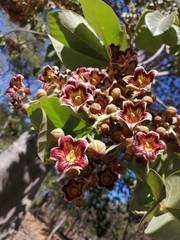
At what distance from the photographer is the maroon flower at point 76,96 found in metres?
0.58

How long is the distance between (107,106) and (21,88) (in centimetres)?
27

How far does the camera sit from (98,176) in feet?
2.09

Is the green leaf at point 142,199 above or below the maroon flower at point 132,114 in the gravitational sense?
below

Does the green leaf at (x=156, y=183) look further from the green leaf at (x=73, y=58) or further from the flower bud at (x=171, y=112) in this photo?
the green leaf at (x=73, y=58)

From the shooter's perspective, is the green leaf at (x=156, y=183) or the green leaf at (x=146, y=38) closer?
the green leaf at (x=156, y=183)

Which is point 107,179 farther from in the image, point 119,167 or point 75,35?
point 75,35

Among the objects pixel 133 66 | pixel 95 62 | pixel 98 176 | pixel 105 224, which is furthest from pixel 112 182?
pixel 105 224

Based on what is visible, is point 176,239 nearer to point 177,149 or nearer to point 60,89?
point 177,149

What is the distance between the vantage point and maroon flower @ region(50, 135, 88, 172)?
19.8 inches

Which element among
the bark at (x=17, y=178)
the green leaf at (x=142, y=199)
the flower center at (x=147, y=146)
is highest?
the flower center at (x=147, y=146)

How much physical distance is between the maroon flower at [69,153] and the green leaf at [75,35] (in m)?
0.43

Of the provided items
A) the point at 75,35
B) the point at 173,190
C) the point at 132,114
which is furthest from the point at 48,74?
the point at 173,190

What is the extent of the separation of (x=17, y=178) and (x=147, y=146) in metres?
0.99

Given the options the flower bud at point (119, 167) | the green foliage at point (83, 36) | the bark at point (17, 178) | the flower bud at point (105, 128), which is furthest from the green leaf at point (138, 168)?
the bark at point (17, 178)
